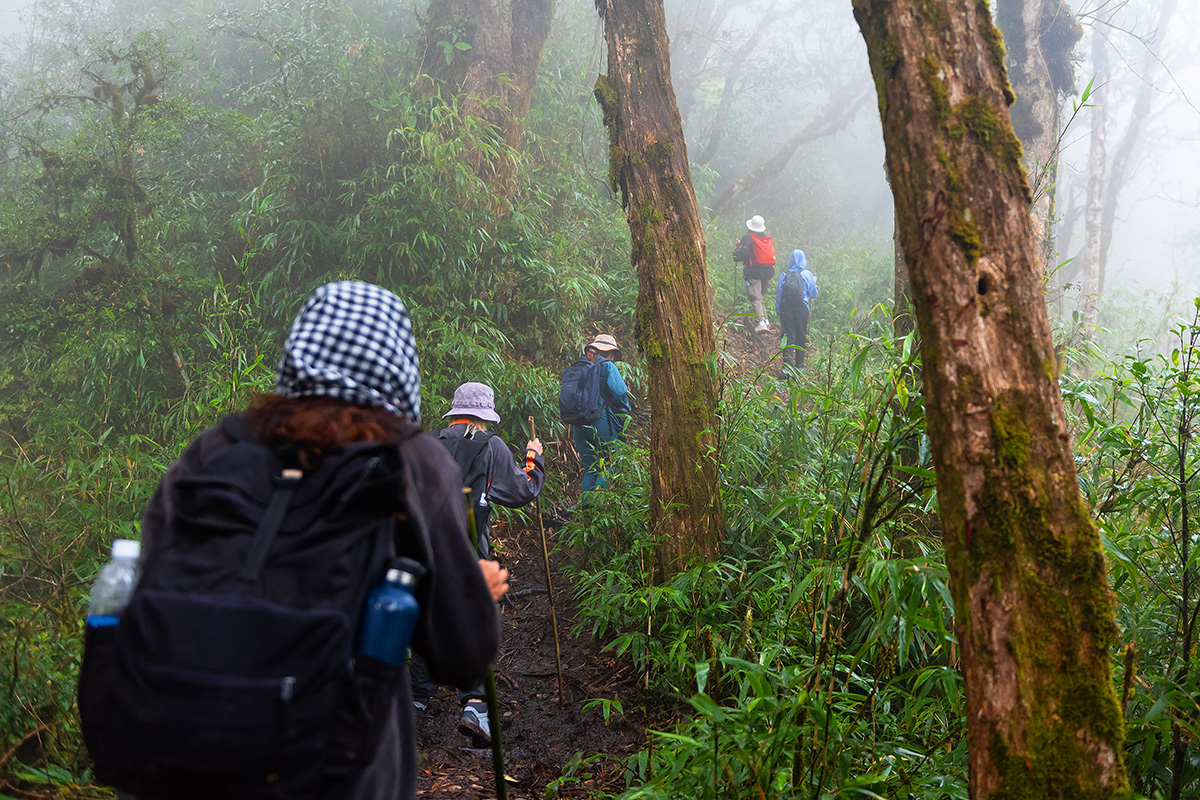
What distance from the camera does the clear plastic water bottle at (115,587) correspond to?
1322 mm

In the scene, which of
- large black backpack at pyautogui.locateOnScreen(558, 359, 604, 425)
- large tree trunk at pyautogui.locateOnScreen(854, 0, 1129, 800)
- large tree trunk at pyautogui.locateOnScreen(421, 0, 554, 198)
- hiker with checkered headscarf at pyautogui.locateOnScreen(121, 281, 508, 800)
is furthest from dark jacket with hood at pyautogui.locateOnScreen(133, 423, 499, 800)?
large tree trunk at pyautogui.locateOnScreen(421, 0, 554, 198)

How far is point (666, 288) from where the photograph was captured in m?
4.93

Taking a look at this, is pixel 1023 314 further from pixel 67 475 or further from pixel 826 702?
pixel 67 475

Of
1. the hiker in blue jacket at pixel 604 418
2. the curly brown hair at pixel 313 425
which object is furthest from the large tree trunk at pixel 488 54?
the curly brown hair at pixel 313 425

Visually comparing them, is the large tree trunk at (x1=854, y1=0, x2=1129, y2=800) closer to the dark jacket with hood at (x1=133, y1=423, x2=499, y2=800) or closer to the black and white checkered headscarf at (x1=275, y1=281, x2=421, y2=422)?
the dark jacket with hood at (x1=133, y1=423, x2=499, y2=800)

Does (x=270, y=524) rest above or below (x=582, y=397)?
below

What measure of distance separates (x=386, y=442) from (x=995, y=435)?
1.45 metres

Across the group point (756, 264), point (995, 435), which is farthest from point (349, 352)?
point (756, 264)

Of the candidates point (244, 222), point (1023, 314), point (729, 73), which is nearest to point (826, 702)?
point (1023, 314)

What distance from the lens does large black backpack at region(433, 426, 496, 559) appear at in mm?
4230

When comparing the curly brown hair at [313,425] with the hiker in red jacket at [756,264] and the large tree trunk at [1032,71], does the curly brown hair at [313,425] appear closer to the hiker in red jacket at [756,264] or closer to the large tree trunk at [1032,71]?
the large tree trunk at [1032,71]

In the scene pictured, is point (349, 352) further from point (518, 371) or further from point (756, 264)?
point (756, 264)

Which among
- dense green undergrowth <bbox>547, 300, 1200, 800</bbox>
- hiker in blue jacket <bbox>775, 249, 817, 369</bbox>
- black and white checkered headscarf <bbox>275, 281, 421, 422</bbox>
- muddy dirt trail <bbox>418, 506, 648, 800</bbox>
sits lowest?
muddy dirt trail <bbox>418, 506, 648, 800</bbox>

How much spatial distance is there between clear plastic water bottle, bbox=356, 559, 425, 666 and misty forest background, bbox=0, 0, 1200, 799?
4.05 ft
